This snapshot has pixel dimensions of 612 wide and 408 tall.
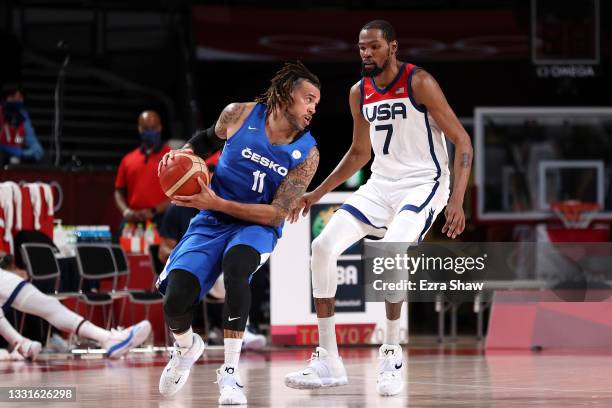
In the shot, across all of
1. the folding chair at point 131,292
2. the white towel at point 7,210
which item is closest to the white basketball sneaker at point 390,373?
the folding chair at point 131,292

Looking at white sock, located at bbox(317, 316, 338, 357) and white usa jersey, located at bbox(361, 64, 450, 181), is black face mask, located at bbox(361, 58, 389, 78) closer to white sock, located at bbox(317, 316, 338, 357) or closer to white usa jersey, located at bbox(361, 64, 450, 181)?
white usa jersey, located at bbox(361, 64, 450, 181)

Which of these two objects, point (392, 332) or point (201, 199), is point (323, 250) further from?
point (201, 199)

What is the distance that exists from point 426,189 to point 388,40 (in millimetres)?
945

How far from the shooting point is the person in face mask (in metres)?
12.8

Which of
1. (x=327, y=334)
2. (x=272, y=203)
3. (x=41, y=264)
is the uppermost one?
(x=272, y=203)

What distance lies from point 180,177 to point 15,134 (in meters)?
8.22

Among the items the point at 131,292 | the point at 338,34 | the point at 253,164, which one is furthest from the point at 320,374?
the point at 338,34

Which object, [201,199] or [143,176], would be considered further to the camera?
[143,176]

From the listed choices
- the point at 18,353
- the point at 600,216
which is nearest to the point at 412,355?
the point at 18,353

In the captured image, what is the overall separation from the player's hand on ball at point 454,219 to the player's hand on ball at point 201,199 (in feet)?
4.55

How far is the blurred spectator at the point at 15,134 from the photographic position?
1426 cm

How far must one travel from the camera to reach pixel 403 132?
746cm

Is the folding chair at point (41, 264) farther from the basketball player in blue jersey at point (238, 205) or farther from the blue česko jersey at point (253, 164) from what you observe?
the blue česko jersey at point (253, 164)

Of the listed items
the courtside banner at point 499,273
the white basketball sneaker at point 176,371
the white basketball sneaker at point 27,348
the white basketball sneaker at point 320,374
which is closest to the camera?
the white basketball sneaker at point 176,371
